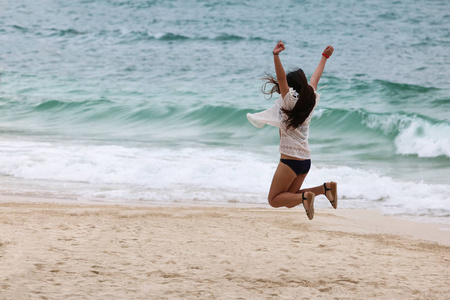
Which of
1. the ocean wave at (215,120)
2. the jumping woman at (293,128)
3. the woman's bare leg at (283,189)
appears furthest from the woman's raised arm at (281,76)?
the ocean wave at (215,120)

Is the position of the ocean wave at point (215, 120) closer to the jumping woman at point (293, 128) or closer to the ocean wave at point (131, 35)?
the jumping woman at point (293, 128)

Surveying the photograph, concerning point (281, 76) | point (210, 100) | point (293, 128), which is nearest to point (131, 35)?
point (210, 100)

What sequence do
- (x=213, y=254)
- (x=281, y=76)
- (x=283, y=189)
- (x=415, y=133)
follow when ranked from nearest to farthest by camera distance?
(x=281, y=76)
(x=283, y=189)
(x=213, y=254)
(x=415, y=133)

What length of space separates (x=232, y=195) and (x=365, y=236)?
9.22ft

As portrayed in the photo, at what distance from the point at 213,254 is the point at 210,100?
525 inches

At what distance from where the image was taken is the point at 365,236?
7.15 metres

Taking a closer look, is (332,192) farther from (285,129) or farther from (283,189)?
(285,129)

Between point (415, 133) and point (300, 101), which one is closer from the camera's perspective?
point (300, 101)

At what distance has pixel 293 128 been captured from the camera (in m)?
5.04

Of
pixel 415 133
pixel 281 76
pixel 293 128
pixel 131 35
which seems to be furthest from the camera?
pixel 131 35

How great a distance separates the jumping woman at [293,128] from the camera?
4.95 meters

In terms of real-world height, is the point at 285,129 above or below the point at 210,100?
above

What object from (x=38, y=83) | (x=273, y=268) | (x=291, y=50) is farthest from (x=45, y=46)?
(x=273, y=268)

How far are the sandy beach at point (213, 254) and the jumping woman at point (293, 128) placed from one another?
29.3 inches
